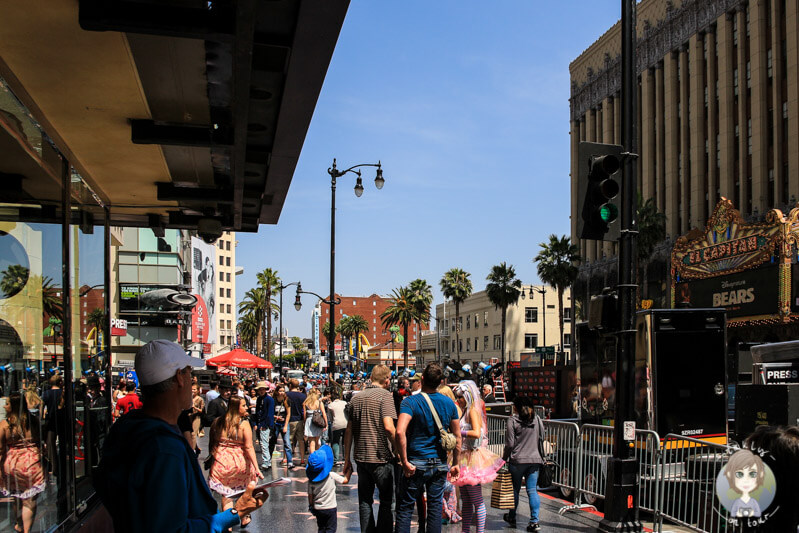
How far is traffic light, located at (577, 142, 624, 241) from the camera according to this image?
9.27m

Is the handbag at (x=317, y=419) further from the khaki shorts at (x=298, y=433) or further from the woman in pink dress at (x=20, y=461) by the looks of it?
the woman in pink dress at (x=20, y=461)

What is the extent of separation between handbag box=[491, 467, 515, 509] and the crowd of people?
0.11m

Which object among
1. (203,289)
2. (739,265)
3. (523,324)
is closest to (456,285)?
(523,324)

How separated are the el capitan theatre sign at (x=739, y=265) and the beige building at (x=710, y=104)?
7698 mm

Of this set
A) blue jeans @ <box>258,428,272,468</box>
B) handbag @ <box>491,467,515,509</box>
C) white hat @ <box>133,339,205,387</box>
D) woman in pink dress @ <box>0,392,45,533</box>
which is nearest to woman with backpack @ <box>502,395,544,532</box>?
handbag @ <box>491,467,515,509</box>

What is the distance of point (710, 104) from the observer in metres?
56.8

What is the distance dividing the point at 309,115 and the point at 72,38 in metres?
1.81

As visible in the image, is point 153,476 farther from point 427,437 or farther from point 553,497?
point 553,497

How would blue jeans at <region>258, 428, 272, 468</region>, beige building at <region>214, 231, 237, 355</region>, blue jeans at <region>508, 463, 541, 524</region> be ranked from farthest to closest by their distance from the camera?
beige building at <region>214, 231, 237, 355</region> → blue jeans at <region>258, 428, 272, 468</region> → blue jeans at <region>508, 463, 541, 524</region>

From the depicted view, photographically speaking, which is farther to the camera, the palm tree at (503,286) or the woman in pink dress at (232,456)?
the palm tree at (503,286)

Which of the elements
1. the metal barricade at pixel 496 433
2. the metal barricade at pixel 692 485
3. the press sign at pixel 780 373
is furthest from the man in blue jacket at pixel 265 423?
the press sign at pixel 780 373

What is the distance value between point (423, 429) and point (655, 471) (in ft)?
13.4

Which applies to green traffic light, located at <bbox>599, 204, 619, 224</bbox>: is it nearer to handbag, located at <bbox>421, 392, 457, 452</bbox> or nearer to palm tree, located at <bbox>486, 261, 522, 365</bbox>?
handbag, located at <bbox>421, 392, 457, 452</bbox>

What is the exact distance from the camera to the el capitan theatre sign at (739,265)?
36281mm
